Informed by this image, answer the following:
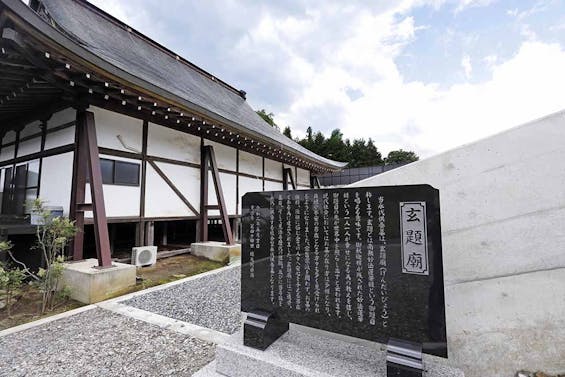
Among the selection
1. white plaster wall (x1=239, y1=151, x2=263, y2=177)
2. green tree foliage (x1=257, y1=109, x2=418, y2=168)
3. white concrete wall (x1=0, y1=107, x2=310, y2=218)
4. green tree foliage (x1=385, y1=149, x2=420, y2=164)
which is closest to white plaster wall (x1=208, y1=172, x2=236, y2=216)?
white concrete wall (x1=0, y1=107, x2=310, y2=218)

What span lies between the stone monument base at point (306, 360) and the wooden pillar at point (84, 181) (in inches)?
130

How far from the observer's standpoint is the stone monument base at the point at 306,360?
1717 mm

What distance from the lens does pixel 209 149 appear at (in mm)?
7223

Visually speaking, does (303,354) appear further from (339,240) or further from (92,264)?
(92,264)

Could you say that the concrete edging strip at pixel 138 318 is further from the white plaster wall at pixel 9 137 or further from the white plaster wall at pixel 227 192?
the white plaster wall at pixel 9 137

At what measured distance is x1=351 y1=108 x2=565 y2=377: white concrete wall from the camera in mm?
1984

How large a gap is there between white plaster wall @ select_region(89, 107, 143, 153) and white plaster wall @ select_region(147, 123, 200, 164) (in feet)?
0.97

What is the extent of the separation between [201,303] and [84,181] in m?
3.27

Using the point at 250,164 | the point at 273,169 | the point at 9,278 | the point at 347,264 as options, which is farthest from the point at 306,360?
the point at 273,169

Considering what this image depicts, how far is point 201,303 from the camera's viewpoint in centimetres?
380

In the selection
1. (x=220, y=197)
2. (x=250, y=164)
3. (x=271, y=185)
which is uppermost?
(x=250, y=164)

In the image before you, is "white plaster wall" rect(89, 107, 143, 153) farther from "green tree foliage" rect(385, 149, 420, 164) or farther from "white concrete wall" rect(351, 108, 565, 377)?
"green tree foliage" rect(385, 149, 420, 164)

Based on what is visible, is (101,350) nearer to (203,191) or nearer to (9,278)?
(9,278)

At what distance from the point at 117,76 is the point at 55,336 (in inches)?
140
